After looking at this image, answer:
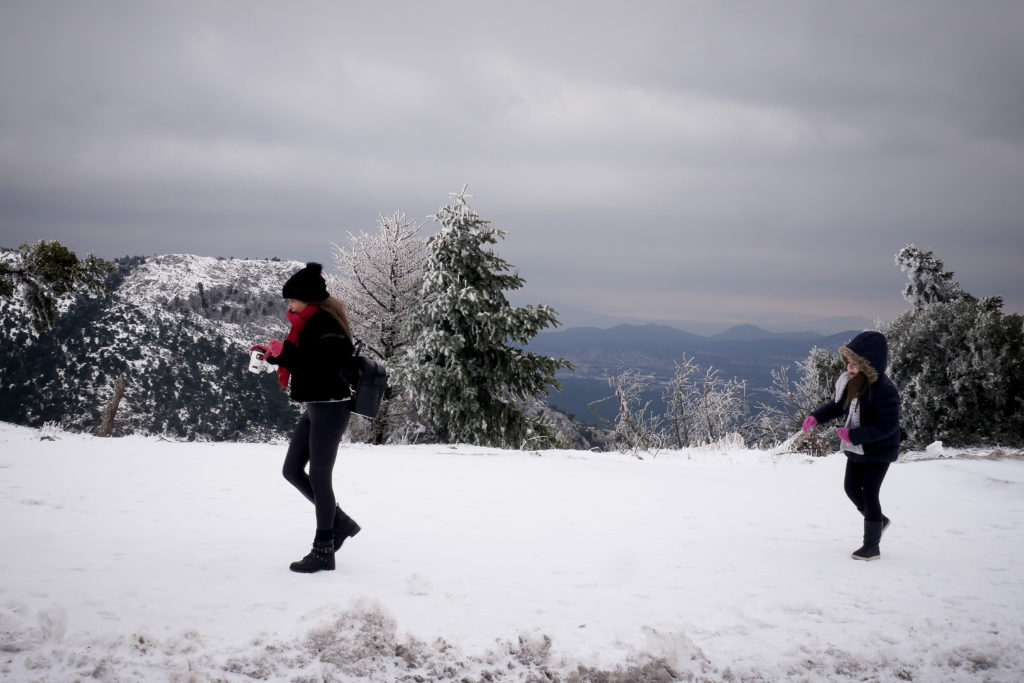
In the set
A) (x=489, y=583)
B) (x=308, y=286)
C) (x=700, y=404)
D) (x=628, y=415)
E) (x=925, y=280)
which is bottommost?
(x=489, y=583)

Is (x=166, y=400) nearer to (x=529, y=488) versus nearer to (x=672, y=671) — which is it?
(x=529, y=488)

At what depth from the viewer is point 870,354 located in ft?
16.3

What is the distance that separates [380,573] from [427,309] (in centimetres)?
1471

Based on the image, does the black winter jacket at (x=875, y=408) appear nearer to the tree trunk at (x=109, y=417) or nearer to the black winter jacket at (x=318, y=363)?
the black winter jacket at (x=318, y=363)

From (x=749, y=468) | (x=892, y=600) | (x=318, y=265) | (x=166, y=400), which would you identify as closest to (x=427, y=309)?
(x=749, y=468)

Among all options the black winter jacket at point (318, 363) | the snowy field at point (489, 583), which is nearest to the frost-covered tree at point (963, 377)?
the snowy field at point (489, 583)

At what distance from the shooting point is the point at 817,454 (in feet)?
39.5

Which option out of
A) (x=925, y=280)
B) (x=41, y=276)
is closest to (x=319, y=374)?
(x=41, y=276)

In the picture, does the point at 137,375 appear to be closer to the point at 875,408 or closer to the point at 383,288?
the point at 383,288

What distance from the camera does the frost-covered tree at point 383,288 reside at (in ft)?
70.1

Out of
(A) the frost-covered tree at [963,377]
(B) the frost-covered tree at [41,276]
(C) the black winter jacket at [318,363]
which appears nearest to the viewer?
(C) the black winter jacket at [318,363]

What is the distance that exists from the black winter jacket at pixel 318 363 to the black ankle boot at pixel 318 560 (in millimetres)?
1039

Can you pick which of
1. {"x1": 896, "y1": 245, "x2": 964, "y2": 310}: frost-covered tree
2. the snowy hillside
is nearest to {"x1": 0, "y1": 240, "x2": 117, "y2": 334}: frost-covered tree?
the snowy hillside

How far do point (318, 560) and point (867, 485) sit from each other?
14.6ft
